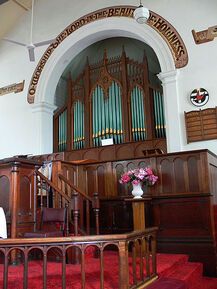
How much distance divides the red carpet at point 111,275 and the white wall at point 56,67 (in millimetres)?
2994

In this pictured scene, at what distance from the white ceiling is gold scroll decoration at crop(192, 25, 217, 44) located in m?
5.34

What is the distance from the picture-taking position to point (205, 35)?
24.2ft

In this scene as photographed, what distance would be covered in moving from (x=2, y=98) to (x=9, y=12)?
2.56 metres

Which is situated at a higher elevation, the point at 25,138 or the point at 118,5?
the point at 118,5

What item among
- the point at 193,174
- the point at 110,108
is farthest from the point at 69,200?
the point at 110,108

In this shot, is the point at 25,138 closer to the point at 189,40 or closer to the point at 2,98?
the point at 2,98

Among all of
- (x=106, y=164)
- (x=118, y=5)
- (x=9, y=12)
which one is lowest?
(x=106, y=164)

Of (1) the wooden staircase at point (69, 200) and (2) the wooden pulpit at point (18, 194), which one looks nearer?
(2) the wooden pulpit at point (18, 194)

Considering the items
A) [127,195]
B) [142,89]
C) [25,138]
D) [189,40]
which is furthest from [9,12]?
[127,195]

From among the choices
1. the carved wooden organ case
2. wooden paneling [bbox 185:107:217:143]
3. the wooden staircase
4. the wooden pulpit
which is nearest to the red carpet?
the wooden pulpit

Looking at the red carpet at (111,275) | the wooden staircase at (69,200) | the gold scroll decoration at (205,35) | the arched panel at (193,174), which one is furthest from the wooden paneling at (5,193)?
the gold scroll decoration at (205,35)

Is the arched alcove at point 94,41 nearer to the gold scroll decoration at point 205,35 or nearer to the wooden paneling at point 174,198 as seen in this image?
the gold scroll decoration at point 205,35

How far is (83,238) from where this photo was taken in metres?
2.76

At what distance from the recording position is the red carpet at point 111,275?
3184mm
